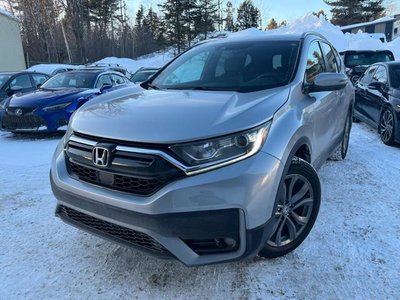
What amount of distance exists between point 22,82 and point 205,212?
9.41m

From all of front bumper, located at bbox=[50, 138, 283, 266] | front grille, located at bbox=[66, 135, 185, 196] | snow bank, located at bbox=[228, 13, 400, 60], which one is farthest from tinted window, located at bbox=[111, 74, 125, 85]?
snow bank, located at bbox=[228, 13, 400, 60]

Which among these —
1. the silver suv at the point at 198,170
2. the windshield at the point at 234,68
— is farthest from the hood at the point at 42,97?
the silver suv at the point at 198,170

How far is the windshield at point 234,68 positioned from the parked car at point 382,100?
3.57 meters

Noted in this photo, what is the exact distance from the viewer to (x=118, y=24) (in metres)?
59.2

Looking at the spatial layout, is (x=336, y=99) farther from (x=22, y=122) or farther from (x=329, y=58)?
(x=22, y=122)

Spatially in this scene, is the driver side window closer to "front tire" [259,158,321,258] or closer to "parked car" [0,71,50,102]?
"front tire" [259,158,321,258]

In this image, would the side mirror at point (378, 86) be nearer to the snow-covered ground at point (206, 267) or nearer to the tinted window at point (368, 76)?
the tinted window at point (368, 76)

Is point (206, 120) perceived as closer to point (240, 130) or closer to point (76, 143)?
point (240, 130)

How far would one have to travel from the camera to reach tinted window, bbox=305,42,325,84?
3413 mm

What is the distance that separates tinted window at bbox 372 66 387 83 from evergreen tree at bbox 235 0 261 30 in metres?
54.7

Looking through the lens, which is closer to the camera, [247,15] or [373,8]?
[373,8]

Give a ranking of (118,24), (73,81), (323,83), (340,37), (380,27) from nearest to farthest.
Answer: (323,83) → (73,81) → (340,37) → (380,27) → (118,24)

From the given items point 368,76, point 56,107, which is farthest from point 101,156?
point 368,76

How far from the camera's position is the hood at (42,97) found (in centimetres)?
724
